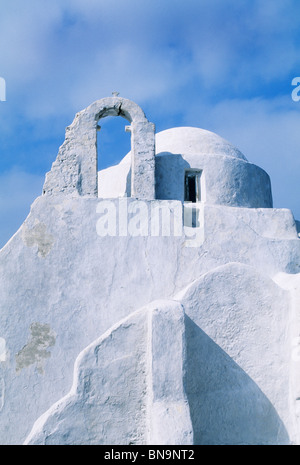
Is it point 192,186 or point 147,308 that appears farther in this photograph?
point 192,186

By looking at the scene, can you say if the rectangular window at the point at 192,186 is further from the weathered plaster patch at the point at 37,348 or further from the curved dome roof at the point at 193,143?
the weathered plaster patch at the point at 37,348

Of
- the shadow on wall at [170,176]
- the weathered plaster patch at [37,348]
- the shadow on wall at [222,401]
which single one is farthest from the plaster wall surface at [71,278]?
the shadow on wall at [222,401]

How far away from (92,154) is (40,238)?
1.86 m

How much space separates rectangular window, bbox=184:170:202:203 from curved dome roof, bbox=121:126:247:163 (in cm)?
54

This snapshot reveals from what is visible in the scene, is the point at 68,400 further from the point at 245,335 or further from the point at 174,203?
the point at 174,203

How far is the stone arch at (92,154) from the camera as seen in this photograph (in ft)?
30.1

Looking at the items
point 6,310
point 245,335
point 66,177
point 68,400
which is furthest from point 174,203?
point 68,400

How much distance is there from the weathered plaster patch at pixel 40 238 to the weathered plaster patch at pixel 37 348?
116cm

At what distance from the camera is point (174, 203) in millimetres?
8953

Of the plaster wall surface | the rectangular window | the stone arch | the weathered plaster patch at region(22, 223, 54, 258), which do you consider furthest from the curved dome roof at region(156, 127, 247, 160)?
the weathered plaster patch at region(22, 223, 54, 258)

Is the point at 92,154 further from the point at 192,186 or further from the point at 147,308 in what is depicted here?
the point at 147,308

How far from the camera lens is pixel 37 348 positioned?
8117 millimetres

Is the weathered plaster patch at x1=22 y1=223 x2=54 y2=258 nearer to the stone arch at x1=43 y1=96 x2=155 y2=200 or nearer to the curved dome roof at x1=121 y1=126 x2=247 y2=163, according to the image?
the stone arch at x1=43 y1=96 x2=155 y2=200

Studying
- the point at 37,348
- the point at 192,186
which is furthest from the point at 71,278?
A: the point at 192,186
